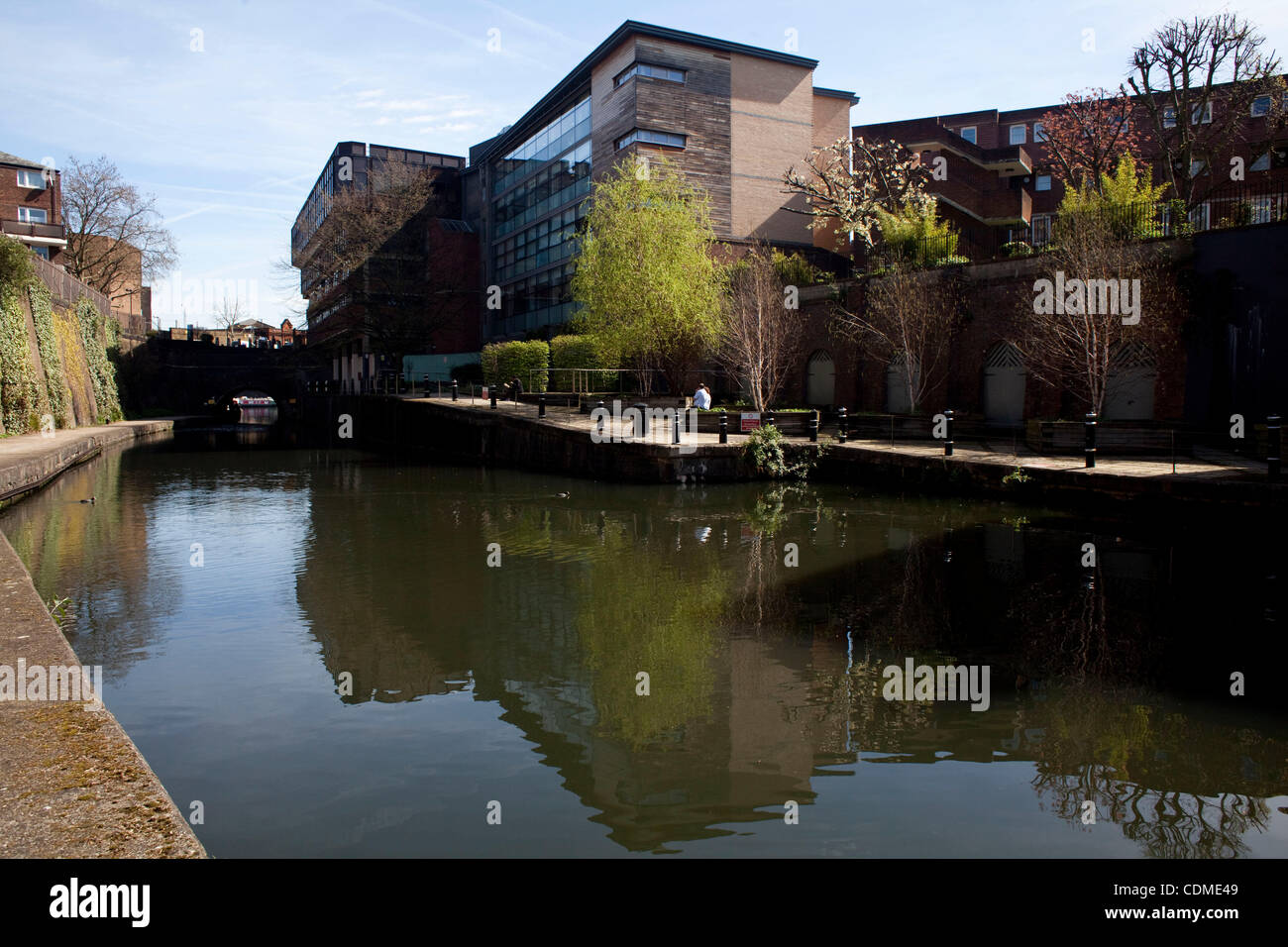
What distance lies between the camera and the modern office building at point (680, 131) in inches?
1479

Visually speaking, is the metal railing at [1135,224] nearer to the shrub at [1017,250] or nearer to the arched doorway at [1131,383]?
the shrub at [1017,250]

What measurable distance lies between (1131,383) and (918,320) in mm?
6320

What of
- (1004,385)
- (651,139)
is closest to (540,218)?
(651,139)

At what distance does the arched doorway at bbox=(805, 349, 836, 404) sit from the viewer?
110 ft

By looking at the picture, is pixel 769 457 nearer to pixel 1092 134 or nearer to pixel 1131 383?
pixel 1131 383

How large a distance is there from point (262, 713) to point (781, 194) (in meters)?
37.4

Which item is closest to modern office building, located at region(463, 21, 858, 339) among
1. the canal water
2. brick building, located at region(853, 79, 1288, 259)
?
brick building, located at region(853, 79, 1288, 259)

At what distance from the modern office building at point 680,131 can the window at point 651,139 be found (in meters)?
0.05

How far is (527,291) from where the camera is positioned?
48.6 m

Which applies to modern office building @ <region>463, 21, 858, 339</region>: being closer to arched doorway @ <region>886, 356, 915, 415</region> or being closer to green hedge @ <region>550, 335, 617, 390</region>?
green hedge @ <region>550, 335, 617, 390</region>

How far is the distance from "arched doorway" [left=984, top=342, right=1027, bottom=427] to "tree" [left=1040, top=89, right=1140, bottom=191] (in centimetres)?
1164

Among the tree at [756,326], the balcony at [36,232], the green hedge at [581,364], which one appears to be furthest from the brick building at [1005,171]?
the balcony at [36,232]
